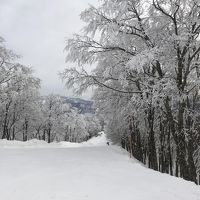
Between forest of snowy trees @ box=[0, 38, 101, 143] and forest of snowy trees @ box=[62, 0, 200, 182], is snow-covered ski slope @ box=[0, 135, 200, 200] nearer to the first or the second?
forest of snowy trees @ box=[62, 0, 200, 182]

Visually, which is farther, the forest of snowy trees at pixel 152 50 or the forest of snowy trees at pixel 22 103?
the forest of snowy trees at pixel 22 103

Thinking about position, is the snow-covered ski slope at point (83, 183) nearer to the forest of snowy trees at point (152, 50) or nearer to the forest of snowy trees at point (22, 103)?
the forest of snowy trees at point (152, 50)

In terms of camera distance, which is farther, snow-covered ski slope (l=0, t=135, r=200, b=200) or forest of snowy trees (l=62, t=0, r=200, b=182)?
forest of snowy trees (l=62, t=0, r=200, b=182)

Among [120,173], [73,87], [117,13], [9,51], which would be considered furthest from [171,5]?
[9,51]

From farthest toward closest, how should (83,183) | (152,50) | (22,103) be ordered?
1. (22,103)
2. (152,50)
3. (83,183)

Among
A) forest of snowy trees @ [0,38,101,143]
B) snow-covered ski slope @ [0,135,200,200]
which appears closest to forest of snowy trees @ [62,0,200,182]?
snow-covered ski slope @ [0,135,200,200]

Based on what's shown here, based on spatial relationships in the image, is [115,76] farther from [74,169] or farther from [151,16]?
[74,169]

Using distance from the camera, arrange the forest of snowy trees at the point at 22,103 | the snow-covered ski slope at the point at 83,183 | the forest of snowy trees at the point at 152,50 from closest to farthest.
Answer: the snow-covered ski slope at the point at 83,183
the forest of snowy trees at the point at 152,50
the forest of snowy trees at the point at 22,103

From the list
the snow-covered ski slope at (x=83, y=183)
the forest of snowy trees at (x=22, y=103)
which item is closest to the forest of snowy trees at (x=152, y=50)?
the snow-covered ski slope at (x=83, y=183)

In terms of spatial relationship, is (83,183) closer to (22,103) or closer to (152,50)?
(152,50)

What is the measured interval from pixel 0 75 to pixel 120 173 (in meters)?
26.2

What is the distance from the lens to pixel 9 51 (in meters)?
34.4

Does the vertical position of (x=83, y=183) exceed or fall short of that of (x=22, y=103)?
it falls short

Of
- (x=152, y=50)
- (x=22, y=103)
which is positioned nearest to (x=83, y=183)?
(x=152, y=50)
